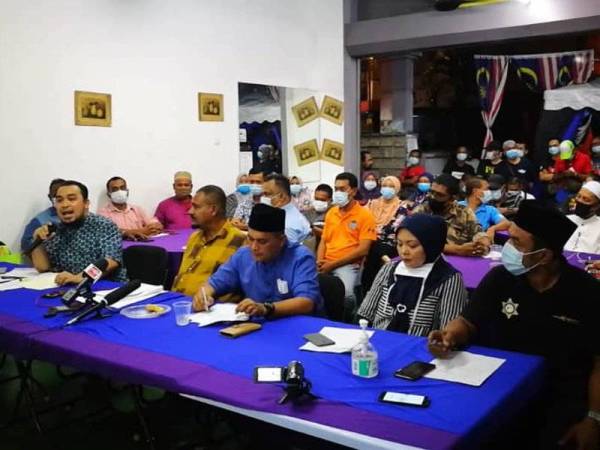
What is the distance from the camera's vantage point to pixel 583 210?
4.38m

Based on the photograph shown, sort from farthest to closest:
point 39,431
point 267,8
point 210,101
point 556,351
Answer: point 267,8
point 210,101
point 39,431
point 556,351

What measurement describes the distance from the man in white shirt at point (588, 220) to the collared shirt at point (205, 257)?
250 centimetres

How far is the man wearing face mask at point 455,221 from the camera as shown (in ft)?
13.6

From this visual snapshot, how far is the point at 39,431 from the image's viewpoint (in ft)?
9.52

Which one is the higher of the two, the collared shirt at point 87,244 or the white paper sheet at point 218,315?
the collared shirt at point 87,244

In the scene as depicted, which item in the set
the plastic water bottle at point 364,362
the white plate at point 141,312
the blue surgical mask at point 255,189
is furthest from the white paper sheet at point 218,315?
the blue surgical mask at point 255,189

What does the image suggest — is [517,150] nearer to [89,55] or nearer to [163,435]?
[89,55]

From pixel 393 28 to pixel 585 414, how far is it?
7524 mm

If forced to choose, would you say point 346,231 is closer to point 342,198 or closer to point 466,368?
point 342,198

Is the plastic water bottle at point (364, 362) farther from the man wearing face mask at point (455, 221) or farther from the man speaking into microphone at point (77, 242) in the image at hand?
the man wearing face mask at point (455, 221)

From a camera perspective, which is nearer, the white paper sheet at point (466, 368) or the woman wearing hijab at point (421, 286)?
the white paper sheet at point (466, 368)

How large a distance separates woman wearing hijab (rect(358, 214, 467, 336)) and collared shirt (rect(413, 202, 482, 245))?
169 centimetres

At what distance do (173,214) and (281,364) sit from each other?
169 inches

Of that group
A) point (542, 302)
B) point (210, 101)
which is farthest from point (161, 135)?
point (542, 302)
